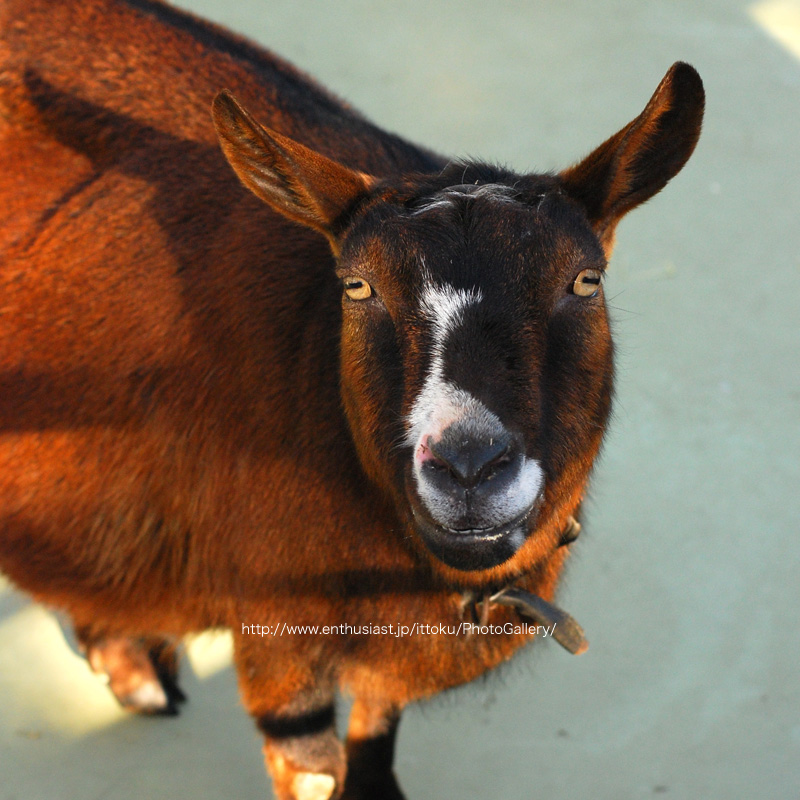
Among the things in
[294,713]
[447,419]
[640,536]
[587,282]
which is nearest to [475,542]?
[447,419]

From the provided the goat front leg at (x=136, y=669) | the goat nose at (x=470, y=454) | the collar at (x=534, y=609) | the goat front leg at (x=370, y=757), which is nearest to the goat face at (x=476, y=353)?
the goat nose at (x=470, y=454)

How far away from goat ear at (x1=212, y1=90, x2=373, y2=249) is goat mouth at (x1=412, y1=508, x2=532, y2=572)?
40.6 inches

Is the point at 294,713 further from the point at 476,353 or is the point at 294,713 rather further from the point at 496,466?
the point at 476,353

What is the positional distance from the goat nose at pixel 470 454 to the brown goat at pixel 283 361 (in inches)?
2.3

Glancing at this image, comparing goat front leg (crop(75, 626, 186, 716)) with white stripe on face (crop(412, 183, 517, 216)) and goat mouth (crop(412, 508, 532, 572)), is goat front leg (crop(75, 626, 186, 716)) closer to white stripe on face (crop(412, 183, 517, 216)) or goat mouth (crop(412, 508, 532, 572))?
goat mouth (crop(412, 508, 532, 572))

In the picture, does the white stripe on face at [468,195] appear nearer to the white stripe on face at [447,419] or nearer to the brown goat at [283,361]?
the brown goat at [283,361]

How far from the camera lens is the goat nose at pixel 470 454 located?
2355 mm

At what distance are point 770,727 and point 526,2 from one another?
7.19m

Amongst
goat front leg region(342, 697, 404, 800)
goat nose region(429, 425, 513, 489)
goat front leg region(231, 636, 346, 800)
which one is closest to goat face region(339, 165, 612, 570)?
goat nose region(429, 425, 513, 489)

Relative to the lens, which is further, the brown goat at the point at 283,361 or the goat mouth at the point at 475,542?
the brown goat at the point at 283,361

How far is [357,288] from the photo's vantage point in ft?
9.34

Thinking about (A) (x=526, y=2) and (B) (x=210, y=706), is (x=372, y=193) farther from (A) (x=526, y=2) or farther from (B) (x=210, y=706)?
(A) (x=526, y=2)

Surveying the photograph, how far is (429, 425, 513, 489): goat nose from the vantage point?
2.36 meters

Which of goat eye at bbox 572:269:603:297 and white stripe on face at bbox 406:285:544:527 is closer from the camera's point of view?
white stripe on face at bbox 406:285:544:527
